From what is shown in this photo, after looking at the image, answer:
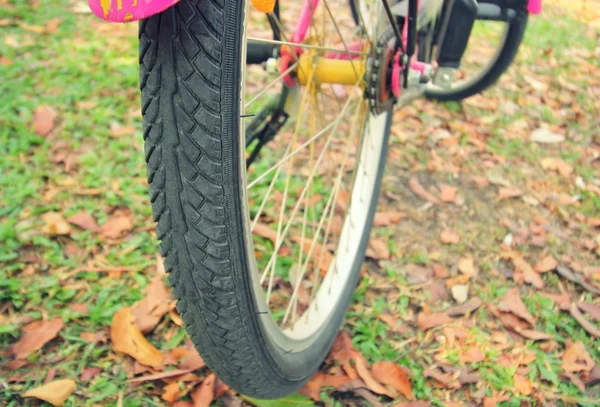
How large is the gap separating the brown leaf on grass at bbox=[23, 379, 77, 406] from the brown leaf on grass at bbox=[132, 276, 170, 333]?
202 millimetres

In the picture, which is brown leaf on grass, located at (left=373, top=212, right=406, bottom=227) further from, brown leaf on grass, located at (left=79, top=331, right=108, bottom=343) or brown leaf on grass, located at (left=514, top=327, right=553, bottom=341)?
brown leaf on grass, located at (left=79, top=331, right=108, bottom=343)

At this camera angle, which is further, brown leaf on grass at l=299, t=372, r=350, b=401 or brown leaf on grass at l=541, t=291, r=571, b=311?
brown leaf on grass at l=541, t=291, r=571, b=311

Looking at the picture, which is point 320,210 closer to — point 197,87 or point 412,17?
point 412,17

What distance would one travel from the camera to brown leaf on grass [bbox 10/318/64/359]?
4.14 feet

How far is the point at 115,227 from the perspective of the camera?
1618 mm

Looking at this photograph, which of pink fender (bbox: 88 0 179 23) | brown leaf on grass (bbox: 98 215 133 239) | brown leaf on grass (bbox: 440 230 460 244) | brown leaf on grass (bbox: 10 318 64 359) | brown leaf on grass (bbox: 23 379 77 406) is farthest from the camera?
brown leaf on grass (bbox: 440 230 460 244)

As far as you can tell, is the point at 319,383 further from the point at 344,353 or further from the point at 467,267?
the point at 467,267

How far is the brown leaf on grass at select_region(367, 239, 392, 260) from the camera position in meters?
1.64

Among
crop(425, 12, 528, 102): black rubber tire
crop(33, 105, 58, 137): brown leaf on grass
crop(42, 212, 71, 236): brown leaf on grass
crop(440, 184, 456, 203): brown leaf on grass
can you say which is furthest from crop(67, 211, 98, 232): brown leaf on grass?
crop(425, 12, 528, 102): black rubber tire

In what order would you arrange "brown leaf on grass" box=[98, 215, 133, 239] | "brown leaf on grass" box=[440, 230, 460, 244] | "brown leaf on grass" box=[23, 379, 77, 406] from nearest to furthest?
1. "brown leaf on grass" box=[23, 379, 77, 406]
2. "brown leaf on grass" box=[98, 215, 133, 239]
3. "brown leaf on grass" box=[440, 230, 460, 244]

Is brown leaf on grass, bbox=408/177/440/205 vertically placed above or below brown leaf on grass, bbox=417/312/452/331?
above

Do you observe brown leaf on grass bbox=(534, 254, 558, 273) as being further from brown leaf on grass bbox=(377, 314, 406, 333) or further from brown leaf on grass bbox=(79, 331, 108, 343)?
brown leaf on grass bbox=(79, 331, 108, 343)

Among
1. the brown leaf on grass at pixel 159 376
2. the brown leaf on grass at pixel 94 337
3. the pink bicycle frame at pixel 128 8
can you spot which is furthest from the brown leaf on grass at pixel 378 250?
the pink bicycle frame at pixel 128 8

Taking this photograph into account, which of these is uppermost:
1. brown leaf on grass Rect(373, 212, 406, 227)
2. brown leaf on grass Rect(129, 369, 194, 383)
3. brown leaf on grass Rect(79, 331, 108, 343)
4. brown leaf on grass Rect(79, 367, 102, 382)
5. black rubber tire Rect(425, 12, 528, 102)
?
black rubber tire Rect(425, 12, 528, 102)
